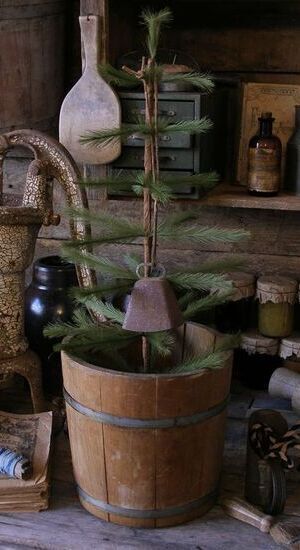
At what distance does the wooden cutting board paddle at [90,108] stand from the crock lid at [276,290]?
0.44 metres

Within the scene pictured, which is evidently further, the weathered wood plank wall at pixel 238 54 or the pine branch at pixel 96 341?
the weathered wood plank wall at pixel 238 54

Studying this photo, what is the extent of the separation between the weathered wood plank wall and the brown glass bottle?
7.0 inches

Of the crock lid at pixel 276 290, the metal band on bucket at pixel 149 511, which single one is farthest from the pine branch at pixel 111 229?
the crock lid at pixel 276 290

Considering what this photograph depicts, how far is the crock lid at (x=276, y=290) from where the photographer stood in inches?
68.2

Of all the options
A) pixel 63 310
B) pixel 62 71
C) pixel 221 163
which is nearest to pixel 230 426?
pixel 63 310

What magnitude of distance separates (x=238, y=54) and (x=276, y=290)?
1.80ft

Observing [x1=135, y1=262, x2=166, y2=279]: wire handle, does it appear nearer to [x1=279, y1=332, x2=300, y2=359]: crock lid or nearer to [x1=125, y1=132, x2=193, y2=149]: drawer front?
[x1=125, y1=132, x2=193, y2=149]: drawer front

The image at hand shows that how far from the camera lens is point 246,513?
51.8 inches

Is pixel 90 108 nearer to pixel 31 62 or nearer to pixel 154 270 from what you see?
pixel 31 62

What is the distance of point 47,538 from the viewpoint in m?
1.27

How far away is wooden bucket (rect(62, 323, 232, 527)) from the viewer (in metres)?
1.21

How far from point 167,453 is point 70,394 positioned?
187 millimetres

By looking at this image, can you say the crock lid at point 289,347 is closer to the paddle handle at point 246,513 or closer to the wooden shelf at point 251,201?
the wooden shelf at point 251,201

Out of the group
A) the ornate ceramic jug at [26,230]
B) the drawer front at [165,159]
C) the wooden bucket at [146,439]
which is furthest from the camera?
the drawer front at [165,159]
